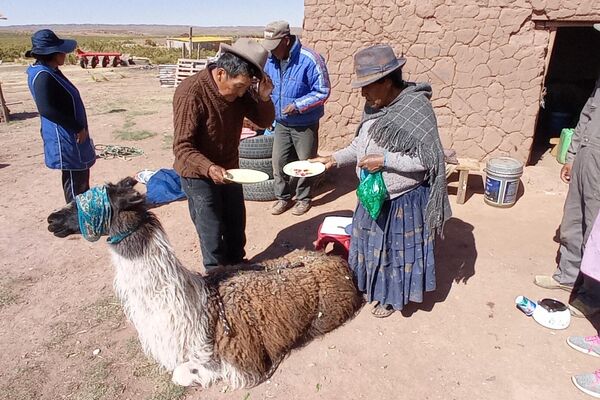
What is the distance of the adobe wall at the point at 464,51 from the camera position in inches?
227

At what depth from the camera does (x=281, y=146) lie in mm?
4953

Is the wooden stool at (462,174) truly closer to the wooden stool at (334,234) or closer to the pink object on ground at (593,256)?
the wooden stool at (334,234)

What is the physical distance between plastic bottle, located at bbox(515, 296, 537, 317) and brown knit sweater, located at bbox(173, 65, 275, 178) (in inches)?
95.7

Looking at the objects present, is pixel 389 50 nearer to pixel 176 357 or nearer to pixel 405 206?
pixel 405 206

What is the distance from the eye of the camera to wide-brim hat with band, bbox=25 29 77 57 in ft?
12.6

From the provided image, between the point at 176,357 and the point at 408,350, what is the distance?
1.55 metres

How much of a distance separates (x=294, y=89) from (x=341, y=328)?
254 cm

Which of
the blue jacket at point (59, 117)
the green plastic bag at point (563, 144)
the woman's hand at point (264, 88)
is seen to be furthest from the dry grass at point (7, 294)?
the green plastic bag at point (563, 144)

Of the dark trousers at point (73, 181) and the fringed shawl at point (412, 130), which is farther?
the dark trousers at point (73, 181)

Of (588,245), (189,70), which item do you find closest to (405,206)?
(588,245)

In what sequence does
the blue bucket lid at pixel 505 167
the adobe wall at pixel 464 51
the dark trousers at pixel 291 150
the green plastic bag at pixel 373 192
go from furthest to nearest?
1. the adobe wall at pixel 464 51
2. the blue bucket lid at pixel 505 167
3. the dark trousers at pixel 291 150
4. the green plastic bag at pixel 373 192

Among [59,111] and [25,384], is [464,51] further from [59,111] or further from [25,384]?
[25,384]

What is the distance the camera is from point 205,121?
114 inches

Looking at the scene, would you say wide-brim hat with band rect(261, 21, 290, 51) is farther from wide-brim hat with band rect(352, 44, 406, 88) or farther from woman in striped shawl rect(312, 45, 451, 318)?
wide-brim hat with band rect(352, 44, 406, 88)
